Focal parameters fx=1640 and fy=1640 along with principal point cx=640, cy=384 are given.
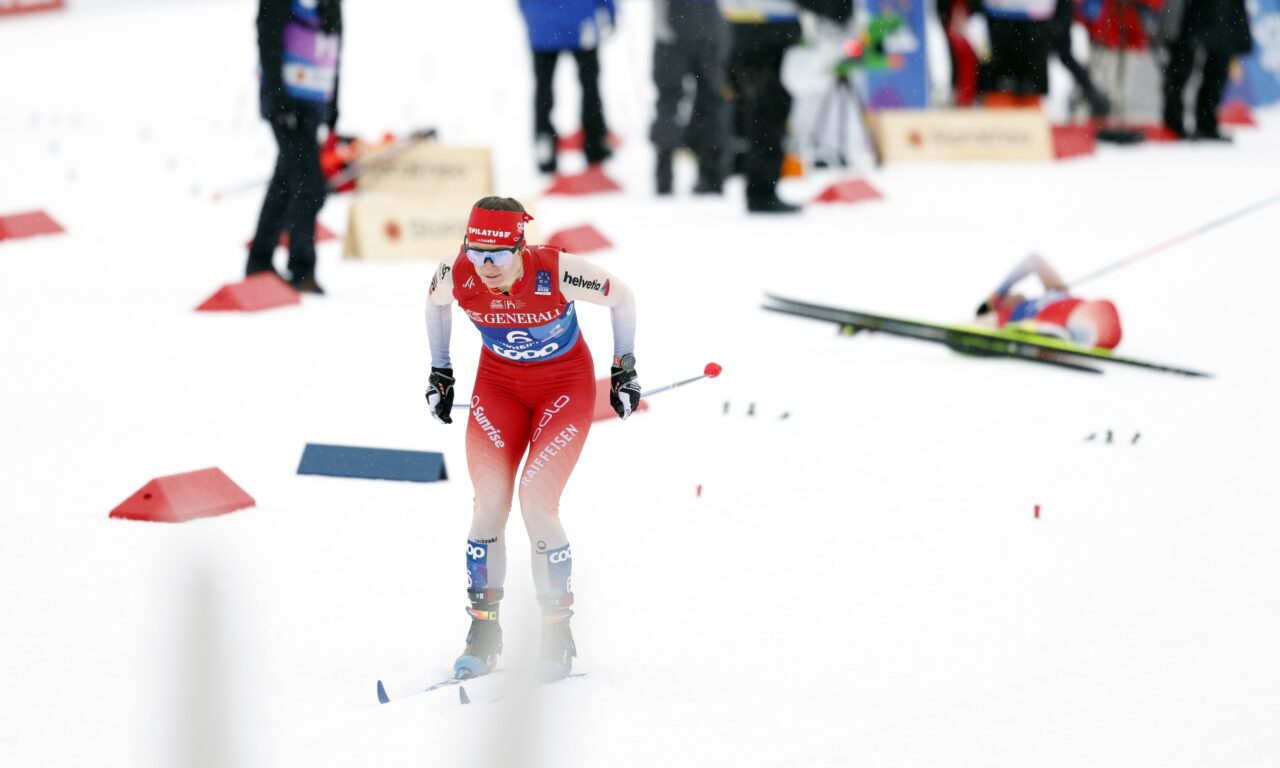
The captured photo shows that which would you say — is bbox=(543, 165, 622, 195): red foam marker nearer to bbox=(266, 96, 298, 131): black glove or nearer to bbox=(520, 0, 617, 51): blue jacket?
bbox=(520, 0, 617, 51): blue jacket

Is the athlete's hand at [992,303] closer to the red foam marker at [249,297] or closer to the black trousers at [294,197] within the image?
the black trousers at [294,197]

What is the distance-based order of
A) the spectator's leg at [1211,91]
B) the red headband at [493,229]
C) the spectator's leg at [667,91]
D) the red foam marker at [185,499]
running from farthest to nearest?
the spectator's leg at [1211,91] → the spectator's leg at [667,91] → the red foam marker at [185,499] → the red headband at [493,229]

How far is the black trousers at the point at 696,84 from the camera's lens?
1246 centimetres

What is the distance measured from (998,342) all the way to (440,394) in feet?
14.3

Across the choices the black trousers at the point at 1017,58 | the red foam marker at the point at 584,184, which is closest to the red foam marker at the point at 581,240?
the red foam marker at the point at 584,184

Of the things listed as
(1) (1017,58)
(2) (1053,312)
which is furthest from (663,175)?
(2) (1053,312)

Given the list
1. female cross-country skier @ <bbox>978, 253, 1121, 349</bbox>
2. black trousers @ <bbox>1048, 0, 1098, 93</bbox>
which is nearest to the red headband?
female cross-country skier @ <bbox>978, 253, 1121, 349</bbox>

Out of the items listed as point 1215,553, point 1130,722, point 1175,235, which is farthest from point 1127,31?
point 1130,722

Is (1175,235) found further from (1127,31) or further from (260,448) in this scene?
(260,448)

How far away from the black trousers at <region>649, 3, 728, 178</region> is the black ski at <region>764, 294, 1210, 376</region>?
4.34 m

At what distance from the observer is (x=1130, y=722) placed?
157 inches

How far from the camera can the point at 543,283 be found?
14.6 ft

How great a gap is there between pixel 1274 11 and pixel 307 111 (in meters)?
14.3

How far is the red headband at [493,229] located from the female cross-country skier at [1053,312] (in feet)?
15.6
